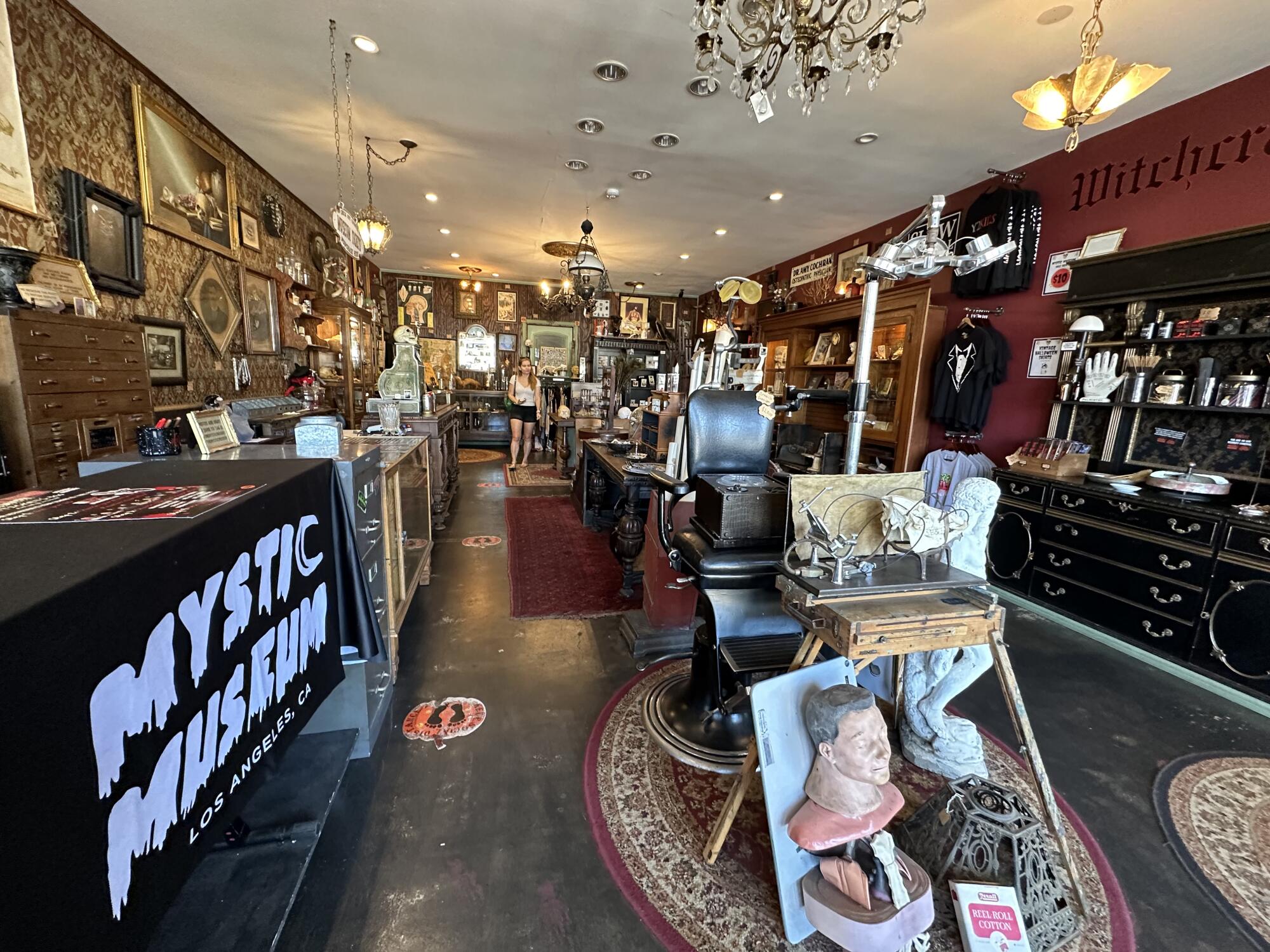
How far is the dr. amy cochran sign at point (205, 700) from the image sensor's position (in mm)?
743

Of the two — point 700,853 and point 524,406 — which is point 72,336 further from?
point 524,406

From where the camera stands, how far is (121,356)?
2.67m

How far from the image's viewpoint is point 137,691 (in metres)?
0.78

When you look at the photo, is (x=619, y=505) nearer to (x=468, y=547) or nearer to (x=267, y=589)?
(x=468, y=547)

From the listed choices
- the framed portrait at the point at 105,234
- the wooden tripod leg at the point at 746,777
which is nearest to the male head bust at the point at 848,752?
the wooden tripod leg at the point at 746,777

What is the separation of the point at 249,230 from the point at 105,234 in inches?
71.2

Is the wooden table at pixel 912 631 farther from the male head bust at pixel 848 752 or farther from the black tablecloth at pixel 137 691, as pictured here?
the black tablecloth at pixel 137 691

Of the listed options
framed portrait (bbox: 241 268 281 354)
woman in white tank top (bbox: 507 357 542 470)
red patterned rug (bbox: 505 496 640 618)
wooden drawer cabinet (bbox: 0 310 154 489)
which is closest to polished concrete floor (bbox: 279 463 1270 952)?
red patterned rug (bbox: 505 496 640 618)

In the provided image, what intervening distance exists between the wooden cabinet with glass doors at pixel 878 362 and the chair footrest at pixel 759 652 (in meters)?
2.12

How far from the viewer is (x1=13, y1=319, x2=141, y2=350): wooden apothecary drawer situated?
Result: 2119mm

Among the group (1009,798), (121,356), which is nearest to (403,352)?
(121,356)

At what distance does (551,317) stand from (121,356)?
7698 mm

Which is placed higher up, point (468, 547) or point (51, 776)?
point (51, 776)

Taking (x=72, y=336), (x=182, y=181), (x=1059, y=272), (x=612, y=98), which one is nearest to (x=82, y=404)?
(x=72, y=336)
